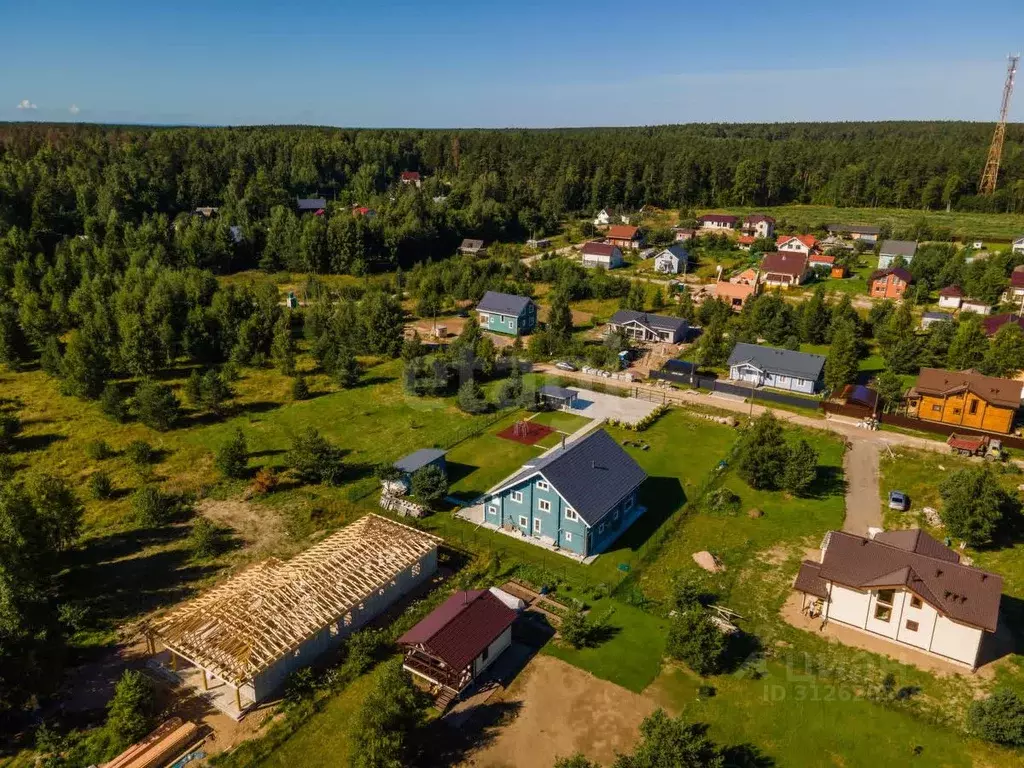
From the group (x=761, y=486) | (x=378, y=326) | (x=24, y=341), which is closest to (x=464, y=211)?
(x=378, y=326)

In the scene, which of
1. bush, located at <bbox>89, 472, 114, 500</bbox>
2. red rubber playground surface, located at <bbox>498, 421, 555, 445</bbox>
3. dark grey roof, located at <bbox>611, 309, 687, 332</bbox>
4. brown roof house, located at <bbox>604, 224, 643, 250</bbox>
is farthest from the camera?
brown roof house, located at <bbox>604, 224, 643, 250</bbox>

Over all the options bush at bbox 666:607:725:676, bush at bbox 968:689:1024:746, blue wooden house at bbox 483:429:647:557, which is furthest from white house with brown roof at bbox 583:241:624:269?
bush at bbox 968:689:1024:746

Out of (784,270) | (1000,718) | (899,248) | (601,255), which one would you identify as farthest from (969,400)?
(601,255)

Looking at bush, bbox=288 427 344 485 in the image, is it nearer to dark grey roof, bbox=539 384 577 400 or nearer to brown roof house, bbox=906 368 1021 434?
dark grey roof, bbox=539 384 577 400

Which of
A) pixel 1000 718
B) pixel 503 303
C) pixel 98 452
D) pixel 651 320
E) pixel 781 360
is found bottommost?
A: pixel 98 452

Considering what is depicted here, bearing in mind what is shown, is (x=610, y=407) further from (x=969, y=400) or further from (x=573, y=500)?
(x=969, y=400)
